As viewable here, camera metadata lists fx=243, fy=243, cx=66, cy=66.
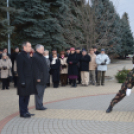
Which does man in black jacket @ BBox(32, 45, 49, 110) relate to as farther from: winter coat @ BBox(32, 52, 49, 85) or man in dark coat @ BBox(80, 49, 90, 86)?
man in dark coat @ BBox(80, 49, 90, 86)

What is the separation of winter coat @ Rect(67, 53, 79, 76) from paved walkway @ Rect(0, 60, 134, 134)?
290cm

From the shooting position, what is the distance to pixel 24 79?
Result: 6.16 metres

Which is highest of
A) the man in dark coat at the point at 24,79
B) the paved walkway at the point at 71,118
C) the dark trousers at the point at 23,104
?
the man in dark coat at the point at 24,79

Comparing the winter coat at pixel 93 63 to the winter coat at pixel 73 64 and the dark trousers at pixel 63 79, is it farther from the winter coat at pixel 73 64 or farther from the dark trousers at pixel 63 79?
the dark trousers at pixel 63 79

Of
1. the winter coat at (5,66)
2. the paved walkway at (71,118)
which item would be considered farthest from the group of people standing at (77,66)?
the paved walkway at (71,118)

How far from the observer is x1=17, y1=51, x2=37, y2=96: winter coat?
612 cm

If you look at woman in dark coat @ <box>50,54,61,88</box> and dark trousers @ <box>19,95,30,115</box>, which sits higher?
woman in dark coat @ <box>50,54,61,88</box>

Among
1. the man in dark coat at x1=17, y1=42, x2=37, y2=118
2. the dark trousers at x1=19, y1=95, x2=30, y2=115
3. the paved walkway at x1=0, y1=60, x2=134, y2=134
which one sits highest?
the man in dark coat at x1=17, y1=42, x2=37, y2=118

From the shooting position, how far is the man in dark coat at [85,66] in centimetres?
1163

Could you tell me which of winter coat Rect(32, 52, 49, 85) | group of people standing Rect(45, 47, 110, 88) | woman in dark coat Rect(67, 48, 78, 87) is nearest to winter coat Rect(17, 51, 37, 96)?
winter coat Rect(32, 52, 49, 85)

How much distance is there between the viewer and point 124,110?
691 centimetres

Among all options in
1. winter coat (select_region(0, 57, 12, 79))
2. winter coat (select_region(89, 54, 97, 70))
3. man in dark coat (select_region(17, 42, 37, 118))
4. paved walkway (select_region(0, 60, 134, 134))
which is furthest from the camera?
winter coat (select_region(89, 54, 97, 70))

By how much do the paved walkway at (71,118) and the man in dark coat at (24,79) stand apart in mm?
389

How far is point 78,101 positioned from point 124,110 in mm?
1859
